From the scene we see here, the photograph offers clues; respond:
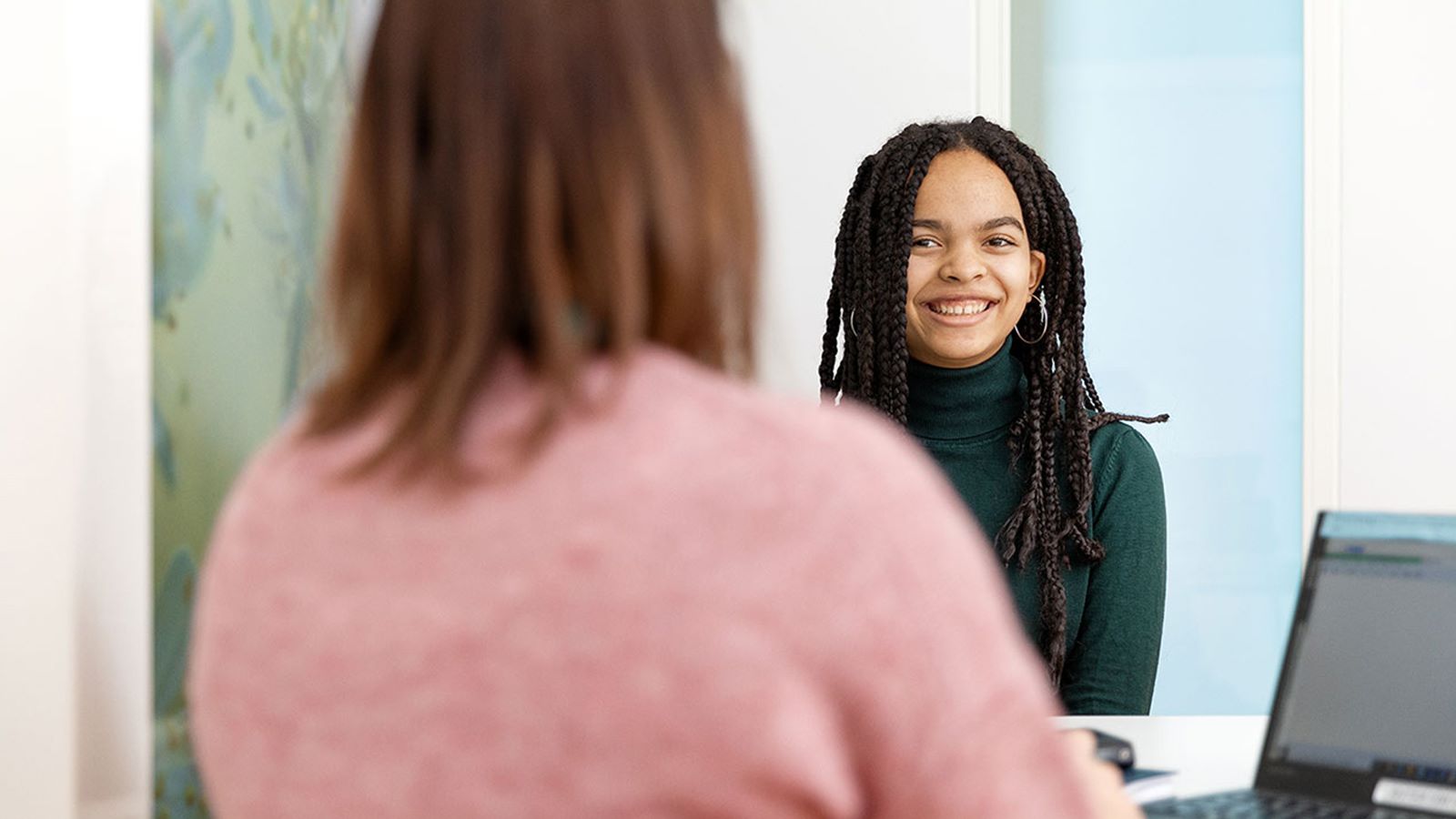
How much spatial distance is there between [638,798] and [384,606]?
0.47ft

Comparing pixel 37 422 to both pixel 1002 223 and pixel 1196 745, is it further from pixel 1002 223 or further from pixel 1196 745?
pixel 1002 223

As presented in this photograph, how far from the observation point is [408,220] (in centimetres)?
71

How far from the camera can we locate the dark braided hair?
2.05 meters

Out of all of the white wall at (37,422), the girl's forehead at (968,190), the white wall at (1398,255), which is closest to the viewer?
the white wall at (37,422)

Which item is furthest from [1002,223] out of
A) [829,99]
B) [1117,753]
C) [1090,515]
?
[1117,753]

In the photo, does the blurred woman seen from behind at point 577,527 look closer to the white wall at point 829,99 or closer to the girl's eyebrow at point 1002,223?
the girl's eyebrow at point 1002,223

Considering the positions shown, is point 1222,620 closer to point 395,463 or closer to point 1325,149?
point 1325,149

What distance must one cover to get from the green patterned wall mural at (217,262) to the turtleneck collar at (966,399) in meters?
0.93

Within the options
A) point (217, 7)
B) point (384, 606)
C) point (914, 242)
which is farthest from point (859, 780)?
point (914, 242)

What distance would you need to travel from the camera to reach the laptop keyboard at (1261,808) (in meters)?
1.03

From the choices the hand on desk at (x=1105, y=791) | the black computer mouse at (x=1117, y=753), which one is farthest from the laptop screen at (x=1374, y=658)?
the hand on desk at (x=1105, y=791)

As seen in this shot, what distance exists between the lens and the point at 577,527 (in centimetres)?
63

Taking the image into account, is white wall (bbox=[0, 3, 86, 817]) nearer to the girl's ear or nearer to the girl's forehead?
the girl's forehead

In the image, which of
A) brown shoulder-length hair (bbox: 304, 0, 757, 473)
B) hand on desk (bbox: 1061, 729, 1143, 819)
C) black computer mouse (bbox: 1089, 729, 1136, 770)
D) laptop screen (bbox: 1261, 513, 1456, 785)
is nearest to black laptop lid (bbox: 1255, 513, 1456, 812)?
laptop screen (bbox: 1261, 513, 1456, 785)
